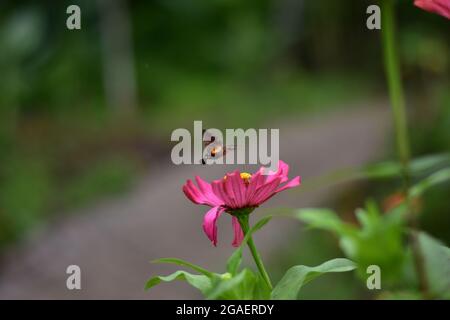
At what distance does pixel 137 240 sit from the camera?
3.91 meters

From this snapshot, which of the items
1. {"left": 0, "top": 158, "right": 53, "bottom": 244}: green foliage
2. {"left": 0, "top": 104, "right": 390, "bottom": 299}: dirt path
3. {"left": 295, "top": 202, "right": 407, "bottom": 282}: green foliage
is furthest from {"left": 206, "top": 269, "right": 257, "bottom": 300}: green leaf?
{"left": 0, "top": 158, "right": 53, "bottom": 244}: green foliage

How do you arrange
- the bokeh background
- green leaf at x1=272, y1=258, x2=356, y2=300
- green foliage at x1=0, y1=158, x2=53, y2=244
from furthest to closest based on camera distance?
green foliage at x1=0, y1=158, x2=53, y2=244
the bokeh background
green leaf at x1=272, y1=258, x2=356, y2=300

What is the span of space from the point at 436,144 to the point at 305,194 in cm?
108

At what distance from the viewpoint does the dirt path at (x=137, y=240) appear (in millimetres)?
3185

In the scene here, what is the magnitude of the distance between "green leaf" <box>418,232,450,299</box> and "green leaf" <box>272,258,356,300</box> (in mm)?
79

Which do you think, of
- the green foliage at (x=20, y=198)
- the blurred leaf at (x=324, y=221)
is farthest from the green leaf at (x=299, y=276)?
the green foliage at (x=20, y=198)

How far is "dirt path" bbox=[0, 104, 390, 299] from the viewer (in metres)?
3.18

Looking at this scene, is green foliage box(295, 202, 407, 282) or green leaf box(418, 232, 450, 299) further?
green foliage box(295, 202, 407, 282)

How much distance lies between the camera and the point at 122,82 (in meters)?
7.58

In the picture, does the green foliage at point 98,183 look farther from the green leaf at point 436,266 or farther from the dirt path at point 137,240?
the green leaf at point 436,266

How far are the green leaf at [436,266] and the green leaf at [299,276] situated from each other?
0.26ft

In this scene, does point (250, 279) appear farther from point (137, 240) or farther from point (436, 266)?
point (137, 240)

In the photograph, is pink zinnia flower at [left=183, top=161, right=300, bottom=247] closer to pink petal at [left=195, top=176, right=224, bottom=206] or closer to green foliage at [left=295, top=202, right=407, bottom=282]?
pink petal at [left=195, top=176, right=224, bottom=206]
